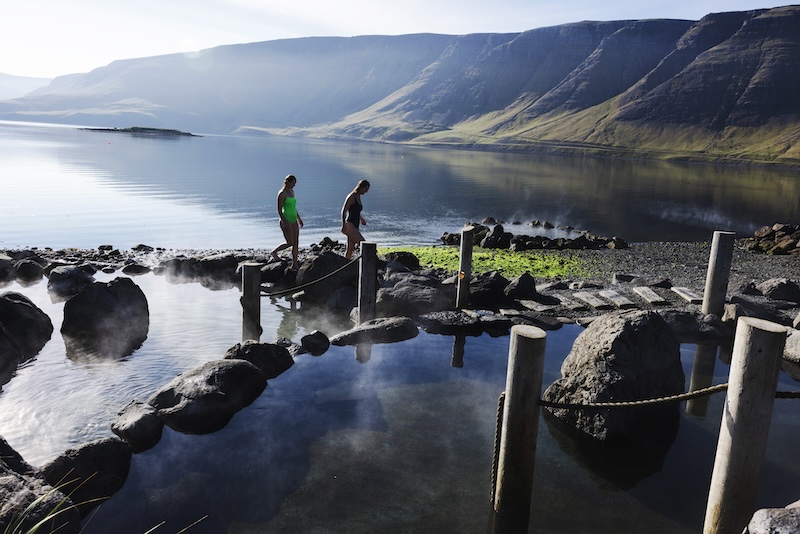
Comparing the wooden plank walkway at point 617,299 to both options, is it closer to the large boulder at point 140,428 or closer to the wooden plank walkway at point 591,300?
the wooden plank walkway at point 591,300

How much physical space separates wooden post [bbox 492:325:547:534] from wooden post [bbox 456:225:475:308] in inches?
274

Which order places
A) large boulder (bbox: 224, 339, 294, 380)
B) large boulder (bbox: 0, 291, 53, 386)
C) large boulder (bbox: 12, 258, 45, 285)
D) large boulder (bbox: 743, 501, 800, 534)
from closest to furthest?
large boulder (bbox: 743, 501, 800, 534), large boulder (bbox: 224, 339, 294, 380), large boulder (bbox: 0, 291, 53, 386), large boulder (bbox: 12, 258, 45, 285)

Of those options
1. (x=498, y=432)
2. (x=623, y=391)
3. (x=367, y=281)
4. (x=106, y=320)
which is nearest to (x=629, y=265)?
(x=367, y=281)

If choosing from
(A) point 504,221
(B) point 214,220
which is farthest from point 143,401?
(A) point 504,221

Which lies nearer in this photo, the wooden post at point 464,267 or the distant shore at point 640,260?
the wooden post at point 464,267

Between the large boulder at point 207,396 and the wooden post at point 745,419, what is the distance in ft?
21.4

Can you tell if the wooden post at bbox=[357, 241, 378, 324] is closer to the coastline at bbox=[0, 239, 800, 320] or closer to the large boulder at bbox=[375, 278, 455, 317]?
the large boulder at bbox=[375, 278, 455, 317]

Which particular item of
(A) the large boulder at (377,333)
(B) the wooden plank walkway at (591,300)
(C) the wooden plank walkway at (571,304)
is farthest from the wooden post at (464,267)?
(B) the wooden plank walkway at (591,300)

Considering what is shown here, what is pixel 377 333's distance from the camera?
39.2 ft

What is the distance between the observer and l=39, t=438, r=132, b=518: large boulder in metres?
6.28

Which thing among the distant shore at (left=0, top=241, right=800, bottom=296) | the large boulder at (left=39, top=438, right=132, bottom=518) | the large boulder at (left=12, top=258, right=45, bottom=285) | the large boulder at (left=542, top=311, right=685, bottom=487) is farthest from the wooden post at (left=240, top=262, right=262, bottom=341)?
the large boulder at (left=12, top=258, right=45, bottom=285)

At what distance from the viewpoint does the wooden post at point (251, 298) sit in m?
11.0

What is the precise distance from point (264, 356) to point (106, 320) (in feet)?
14.2

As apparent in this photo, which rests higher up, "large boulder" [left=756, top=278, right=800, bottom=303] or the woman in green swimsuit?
the woman in green swimsuit
